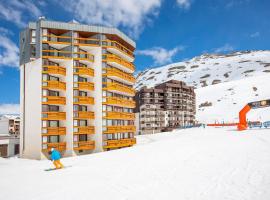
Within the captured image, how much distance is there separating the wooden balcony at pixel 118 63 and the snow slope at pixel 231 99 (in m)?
83.5

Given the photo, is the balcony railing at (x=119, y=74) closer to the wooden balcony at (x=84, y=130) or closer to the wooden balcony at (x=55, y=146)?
the wooden balcony at (x=84, y=130)

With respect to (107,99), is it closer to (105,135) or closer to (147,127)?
(105,135)

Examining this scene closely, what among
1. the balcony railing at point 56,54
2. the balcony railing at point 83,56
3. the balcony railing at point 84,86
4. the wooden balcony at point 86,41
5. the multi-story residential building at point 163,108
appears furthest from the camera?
the multi-story residential building at point 163,108

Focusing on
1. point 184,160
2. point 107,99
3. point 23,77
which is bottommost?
point 184,160

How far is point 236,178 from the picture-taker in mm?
13016

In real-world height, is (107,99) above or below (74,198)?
above

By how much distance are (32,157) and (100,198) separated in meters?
30.2

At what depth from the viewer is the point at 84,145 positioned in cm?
4031

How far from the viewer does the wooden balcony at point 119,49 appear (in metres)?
44.8

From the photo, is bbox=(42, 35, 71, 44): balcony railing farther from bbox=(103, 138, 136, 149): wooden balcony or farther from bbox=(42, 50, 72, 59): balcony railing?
bbox=(103, 138, 136, 149): wooden balcony

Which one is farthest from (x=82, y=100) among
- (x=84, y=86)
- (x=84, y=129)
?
(x=84, y=129)

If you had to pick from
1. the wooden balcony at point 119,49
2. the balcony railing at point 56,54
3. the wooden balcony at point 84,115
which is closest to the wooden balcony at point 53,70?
the balcony railing at point 56,54

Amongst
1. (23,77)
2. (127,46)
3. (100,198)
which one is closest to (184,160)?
(100,198)

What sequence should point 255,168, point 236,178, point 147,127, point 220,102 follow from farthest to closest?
point 220,102
point 147,127
point 255,168
point 236,178
